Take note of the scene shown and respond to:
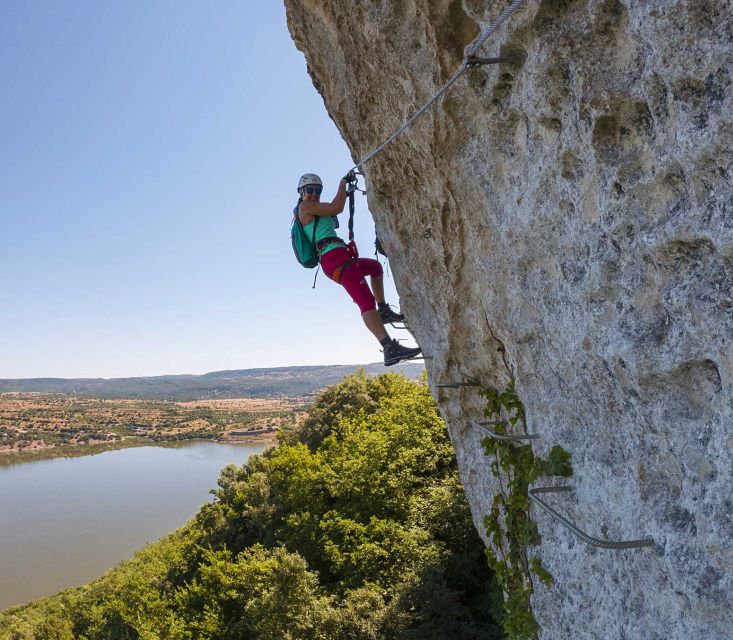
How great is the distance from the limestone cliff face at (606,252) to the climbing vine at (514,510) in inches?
6.1

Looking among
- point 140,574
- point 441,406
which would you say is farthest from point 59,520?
point 441,406

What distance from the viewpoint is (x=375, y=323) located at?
5.18m

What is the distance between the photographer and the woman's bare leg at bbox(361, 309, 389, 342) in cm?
517

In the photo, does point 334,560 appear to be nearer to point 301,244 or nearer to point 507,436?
point 301,244

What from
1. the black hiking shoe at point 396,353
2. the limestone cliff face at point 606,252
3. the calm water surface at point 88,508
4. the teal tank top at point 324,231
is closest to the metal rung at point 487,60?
the limestone cliff face at point 606,252

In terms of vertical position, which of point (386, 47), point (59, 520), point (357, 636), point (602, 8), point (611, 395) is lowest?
point (59, 520)

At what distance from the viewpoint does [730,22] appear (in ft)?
5.60

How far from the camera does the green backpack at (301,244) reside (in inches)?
202

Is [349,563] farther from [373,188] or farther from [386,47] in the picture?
[386,47]

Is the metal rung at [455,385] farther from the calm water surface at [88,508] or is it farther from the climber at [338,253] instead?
the calm water surface at [88,508]

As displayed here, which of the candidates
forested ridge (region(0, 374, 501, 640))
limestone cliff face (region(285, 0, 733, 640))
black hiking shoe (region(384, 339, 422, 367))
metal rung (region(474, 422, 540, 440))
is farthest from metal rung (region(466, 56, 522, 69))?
forested ridge (region(0, 374, 501, 640))

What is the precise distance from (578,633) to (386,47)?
4.11 m

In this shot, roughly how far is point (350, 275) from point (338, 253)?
9.6 inches

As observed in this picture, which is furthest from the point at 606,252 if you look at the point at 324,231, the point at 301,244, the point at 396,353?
the point at 301,244
